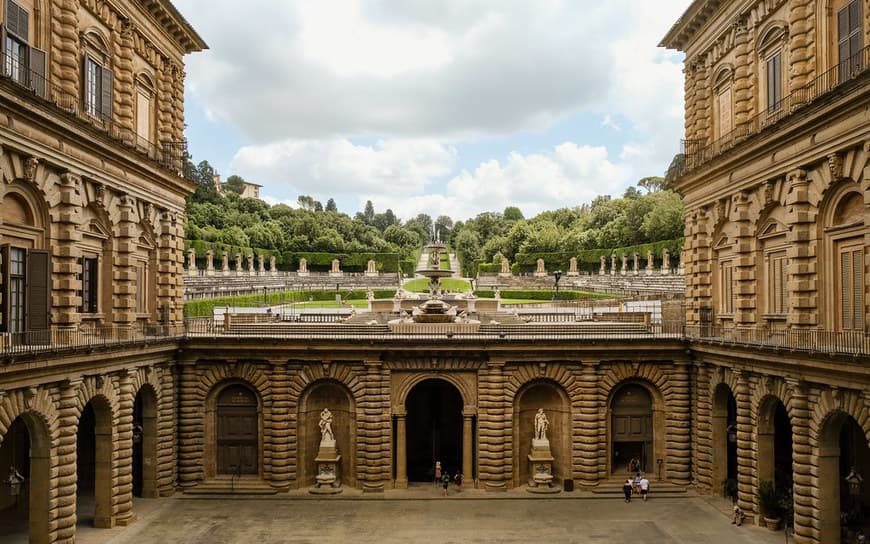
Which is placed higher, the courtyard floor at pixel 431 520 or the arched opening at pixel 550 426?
the arched opening at pixel 550 426

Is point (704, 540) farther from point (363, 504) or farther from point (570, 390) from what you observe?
point (363, 504)

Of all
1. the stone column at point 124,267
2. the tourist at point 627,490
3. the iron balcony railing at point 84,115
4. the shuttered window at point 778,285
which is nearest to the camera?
the iron balcony railing at point 84,115

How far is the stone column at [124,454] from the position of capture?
929 inches

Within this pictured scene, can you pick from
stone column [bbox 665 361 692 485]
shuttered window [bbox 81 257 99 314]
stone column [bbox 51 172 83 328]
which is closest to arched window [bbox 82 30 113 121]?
stone column [bbox 51 172 83 328]

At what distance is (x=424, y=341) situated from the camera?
2753 cm

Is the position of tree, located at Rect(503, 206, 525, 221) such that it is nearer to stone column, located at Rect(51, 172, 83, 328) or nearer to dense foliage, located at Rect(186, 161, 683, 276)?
dense foliage, located at Rect(186, 161, 683, 276)

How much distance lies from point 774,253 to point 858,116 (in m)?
6.76

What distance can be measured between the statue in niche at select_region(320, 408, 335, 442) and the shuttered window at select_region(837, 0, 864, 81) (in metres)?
21.7

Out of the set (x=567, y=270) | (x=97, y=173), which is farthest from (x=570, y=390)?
(x=567, y=270)

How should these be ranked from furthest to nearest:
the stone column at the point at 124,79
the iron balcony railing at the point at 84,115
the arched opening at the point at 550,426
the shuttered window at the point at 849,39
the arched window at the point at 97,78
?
the arched opening at the point at 550,426 → the stone column at the point at 124,79 → the arched window at the point at 97,78 → the iron balcony railing at the point at 84,115 → the shuttered window at the point at 849,39

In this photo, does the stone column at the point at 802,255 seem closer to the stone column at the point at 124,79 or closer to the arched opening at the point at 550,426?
the arched opening at the point at 550,426

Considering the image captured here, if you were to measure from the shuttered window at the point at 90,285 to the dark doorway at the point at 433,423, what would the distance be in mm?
14551

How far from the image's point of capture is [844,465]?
24641 mm

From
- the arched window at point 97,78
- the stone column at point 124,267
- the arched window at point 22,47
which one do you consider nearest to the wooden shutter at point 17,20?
the arched window at point 22,47
